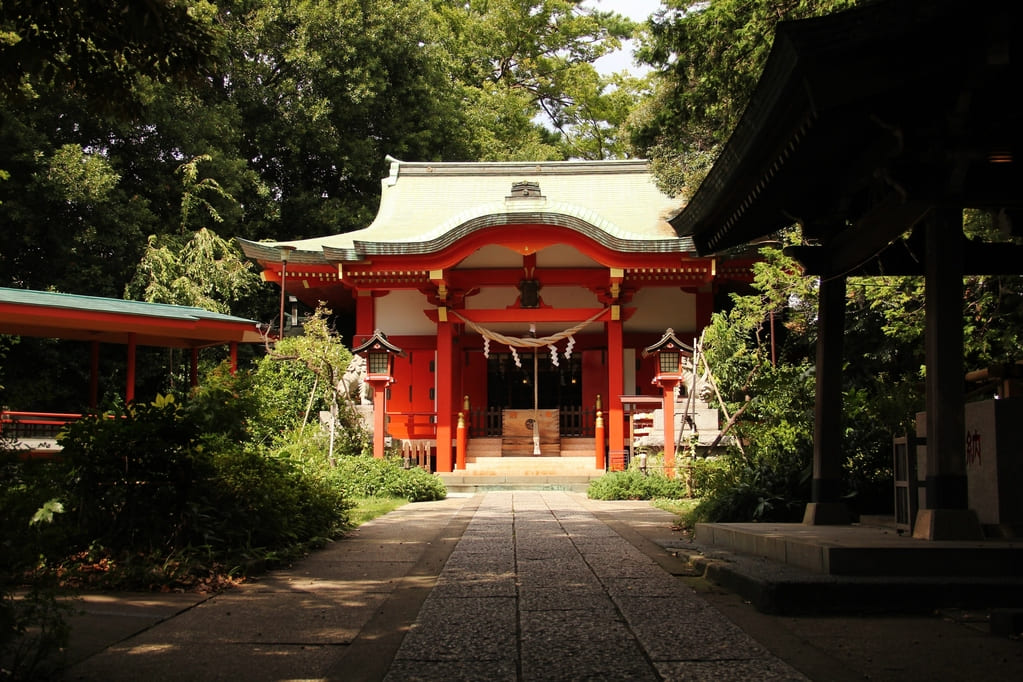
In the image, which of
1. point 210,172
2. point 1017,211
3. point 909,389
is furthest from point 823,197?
point 210,172

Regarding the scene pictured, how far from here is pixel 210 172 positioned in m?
23.3

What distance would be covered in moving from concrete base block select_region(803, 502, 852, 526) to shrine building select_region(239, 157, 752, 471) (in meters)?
9.01

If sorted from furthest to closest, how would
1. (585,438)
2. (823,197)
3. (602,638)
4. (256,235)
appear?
1. (256,235)
2. (585,438)
3. (823,197)
4. (602,638)

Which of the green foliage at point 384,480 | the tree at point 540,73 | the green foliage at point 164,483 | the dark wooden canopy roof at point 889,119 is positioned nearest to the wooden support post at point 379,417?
the green foliage at point 384,480

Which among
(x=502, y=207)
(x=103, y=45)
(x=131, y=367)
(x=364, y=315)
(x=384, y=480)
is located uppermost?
(x=502, y=207)

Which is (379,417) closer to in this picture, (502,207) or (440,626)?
(502,207)

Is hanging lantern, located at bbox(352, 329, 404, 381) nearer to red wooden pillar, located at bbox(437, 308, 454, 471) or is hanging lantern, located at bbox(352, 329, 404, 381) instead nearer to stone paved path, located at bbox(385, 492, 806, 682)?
red wooden pillar, located at bbox(437, 308, 454, 471)

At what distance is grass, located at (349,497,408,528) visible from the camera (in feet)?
31.8

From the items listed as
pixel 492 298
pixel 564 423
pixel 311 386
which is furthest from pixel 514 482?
pixel 492 298

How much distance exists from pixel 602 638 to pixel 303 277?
15.7 meters

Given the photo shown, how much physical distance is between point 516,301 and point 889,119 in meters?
13.2

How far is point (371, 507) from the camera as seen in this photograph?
11.2 metres

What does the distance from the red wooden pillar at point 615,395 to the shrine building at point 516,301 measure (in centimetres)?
3

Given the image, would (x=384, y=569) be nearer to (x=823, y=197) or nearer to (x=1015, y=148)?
(x=823, y=197)
